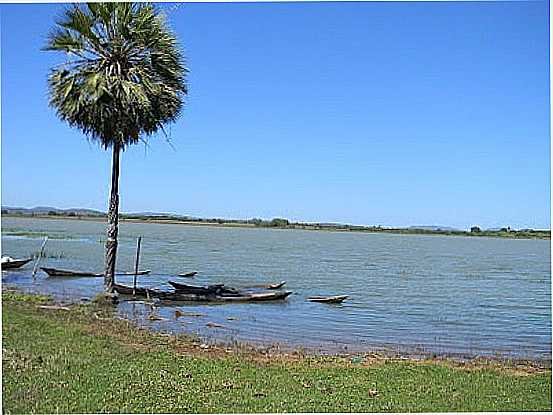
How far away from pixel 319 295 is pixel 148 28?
9.35 m

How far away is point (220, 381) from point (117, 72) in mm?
5840

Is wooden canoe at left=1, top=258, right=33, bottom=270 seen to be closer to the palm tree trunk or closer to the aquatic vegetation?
the aquatic vegetation

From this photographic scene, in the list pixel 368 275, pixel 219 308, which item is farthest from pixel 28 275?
pixel 368 275

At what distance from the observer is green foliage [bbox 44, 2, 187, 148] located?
10.2 metres

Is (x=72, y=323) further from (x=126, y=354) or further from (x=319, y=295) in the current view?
(x=319, y=295)

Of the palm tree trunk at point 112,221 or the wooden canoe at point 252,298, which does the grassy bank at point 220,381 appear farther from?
the wooden canoe at point 252,298

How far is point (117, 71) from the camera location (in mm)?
10586

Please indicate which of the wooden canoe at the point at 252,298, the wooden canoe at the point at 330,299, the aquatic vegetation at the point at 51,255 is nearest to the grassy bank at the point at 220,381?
the wooden canoe at the point at 252,298

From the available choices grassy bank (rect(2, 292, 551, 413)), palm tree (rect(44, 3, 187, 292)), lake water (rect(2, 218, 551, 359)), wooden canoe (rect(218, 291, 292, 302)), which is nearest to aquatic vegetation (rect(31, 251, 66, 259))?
lake water (rect(2, 218, 551, 359))

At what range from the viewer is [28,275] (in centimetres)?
1841

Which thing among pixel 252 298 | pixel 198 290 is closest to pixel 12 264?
pixel 198 290

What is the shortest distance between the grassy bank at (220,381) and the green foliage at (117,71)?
11.6ft

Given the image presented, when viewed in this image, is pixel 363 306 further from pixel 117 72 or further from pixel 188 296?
pixel 117 72

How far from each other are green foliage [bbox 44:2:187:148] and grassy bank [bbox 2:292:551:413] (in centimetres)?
353
